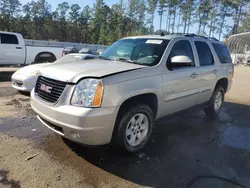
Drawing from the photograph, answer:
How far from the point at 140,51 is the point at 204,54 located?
1.71 metres

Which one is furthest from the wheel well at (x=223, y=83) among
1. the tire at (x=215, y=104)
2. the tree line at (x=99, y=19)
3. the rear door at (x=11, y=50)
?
the tree line at (x=99, y=19)

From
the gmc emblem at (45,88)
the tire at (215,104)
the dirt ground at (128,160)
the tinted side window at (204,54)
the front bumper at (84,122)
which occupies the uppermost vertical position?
the tinted side window at (204,54)

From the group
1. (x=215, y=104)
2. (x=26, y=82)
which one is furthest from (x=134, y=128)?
(x=26, y=82)

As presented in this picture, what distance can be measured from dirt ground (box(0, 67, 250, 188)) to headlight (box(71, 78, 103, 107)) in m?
0.96

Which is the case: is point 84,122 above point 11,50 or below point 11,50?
below

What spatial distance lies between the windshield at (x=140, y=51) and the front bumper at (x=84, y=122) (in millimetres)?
1269

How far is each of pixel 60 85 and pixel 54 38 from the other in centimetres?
6518

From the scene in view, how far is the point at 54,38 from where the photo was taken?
210 ft

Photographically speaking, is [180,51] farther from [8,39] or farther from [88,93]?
[8,39]

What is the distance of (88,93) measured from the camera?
302cm

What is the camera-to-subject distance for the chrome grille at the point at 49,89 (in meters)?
3.22

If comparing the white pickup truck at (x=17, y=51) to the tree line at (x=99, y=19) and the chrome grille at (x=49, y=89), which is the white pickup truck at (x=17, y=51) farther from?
the tree line at (x=99, y=19)

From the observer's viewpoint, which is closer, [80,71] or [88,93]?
[88,93]

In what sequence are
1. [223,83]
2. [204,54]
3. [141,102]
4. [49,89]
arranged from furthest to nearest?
[223,83]
[204,54]
[141,102]
[49,89]
